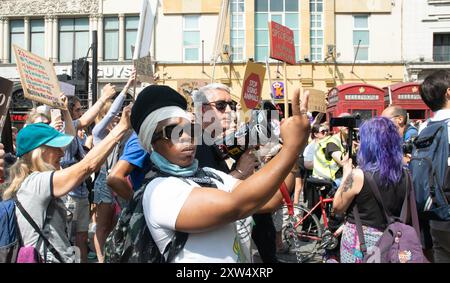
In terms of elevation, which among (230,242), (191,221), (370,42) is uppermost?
(370,42)

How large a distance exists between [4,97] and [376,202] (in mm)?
2491

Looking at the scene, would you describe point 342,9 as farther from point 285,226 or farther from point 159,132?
point 159,132

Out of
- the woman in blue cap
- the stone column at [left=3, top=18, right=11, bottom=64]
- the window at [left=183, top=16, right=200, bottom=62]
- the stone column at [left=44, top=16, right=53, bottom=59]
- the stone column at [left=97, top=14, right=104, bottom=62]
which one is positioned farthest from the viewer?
the stone column at [left=3, top=18, right=11, bottom=64]

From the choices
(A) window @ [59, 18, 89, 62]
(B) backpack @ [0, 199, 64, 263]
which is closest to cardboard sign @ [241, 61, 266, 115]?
(B) backpack @ [0, 199, 64, 263]

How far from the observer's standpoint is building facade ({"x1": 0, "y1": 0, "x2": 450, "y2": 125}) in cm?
2320

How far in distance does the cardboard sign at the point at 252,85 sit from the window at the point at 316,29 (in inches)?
757

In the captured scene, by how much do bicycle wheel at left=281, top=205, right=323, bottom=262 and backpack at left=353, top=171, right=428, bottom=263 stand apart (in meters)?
3.58

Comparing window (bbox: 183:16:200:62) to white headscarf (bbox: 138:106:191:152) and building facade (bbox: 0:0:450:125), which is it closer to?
building facade (bbox: 0:0:450:125)

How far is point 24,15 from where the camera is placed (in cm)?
2508

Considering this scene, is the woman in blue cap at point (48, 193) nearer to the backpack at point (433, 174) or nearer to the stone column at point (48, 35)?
the backpack at point (433, 174)

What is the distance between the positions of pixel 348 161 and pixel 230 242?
1.53 metres

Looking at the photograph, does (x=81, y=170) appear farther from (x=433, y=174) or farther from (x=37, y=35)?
(x=37, y=35)

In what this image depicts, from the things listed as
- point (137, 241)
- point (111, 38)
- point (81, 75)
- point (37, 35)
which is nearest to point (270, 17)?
point (111, 38)
